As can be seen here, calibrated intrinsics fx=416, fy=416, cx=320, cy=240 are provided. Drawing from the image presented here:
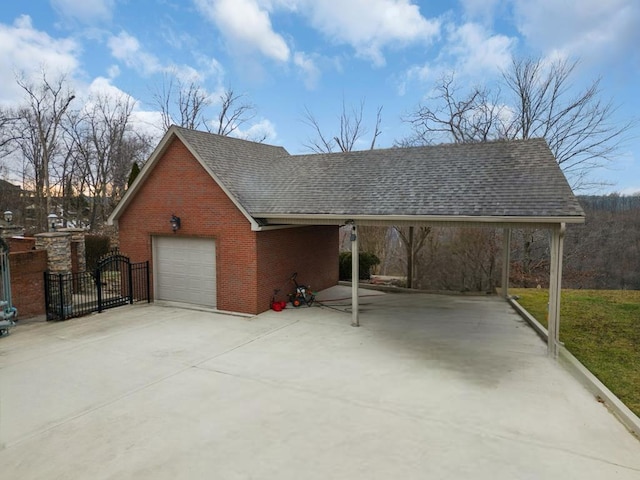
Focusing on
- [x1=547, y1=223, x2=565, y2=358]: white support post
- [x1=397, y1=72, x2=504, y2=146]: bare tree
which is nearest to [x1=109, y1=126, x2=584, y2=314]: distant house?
[x1=547, y1=223, x2=565, y2=358]: white support post

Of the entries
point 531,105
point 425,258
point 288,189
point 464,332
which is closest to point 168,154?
point 288,189

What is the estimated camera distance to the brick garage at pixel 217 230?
476 inches

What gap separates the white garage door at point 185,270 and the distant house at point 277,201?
3 cm

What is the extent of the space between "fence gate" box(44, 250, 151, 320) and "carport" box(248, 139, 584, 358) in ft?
16.0

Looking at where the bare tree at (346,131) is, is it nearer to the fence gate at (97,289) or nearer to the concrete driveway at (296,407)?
the fence gate at (97,289)

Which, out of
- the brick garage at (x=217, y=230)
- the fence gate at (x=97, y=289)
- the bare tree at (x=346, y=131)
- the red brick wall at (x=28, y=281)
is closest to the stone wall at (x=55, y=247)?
the red brick wall at (x=28, y=281)

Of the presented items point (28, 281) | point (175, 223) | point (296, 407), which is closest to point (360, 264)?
point (175, 223)

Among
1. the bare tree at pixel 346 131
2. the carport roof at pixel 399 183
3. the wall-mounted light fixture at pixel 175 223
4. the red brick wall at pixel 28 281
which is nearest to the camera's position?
the carport roof at pixel 399 183

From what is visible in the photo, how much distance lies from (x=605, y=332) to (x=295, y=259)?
8.98 metres

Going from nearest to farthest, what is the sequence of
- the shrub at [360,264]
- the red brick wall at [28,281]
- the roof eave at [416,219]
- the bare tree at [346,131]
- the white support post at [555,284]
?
the roof eave at [416,219] → the white support post at [555,284] → the red brick wall at [28,281] → the shrub at [360,264] → the bare tree at [346,131]

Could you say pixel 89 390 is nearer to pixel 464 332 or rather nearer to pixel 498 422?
pixel 498 422

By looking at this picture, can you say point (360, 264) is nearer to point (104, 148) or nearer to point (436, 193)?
point (436, 193)

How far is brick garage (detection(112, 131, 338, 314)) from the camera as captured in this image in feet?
39.7

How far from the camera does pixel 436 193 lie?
10352 millimetres
